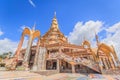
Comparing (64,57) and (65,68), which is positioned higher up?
(64,57)

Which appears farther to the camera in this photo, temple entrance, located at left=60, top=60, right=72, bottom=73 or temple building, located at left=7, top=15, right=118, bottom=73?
temple entrance, located at left=60, top=60, right=72, bottom=73

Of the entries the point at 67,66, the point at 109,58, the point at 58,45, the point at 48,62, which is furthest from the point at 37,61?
the point at 109,58

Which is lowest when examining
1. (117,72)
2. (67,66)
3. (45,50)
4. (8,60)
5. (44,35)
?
(117,72)

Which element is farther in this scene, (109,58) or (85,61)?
(109,58)

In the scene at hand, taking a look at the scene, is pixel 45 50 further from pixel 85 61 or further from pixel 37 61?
pixel 85 61

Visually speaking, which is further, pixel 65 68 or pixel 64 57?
pixel 65 68

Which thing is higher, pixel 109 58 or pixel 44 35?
pixel 44 35

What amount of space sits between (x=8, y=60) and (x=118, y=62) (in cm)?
1972

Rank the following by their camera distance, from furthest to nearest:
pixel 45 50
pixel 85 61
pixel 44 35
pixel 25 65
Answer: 1. pixel 44 35
2. pixel 45 50
3. pixel 25 65
4. pixel 85 61

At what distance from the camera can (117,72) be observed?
551 inches

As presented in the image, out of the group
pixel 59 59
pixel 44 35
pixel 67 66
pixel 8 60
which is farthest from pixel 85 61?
pixel 44 35

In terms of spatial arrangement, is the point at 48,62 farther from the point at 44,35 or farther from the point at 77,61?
the point at 44,35

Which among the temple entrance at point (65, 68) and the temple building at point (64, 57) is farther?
the temple entrance at point (65, 68)

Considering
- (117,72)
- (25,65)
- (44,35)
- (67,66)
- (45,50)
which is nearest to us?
(117,72)
